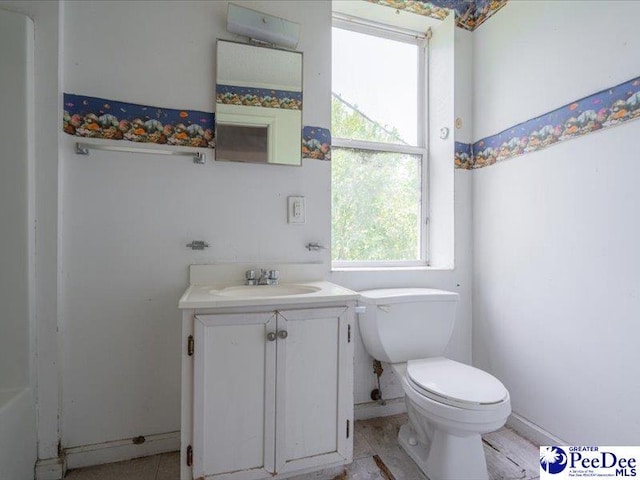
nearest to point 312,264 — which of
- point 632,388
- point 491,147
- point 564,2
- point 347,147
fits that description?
point 347,147

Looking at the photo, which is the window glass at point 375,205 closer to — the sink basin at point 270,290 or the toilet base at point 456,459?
the sink basin at point 270,290

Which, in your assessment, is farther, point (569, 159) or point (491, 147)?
point (491, 147)

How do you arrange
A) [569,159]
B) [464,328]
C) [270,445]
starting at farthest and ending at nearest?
1. [464,328]
2. [569,159]
3. [270,445]

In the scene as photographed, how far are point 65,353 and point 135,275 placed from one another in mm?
416

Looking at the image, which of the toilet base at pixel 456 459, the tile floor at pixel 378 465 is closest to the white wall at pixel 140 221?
the tile floor at pixel 378 465

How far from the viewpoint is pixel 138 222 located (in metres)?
1.34

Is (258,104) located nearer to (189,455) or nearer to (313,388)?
(313,388)

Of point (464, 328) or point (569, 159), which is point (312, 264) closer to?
point (464, 328)

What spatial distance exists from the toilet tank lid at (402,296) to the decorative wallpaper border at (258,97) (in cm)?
101

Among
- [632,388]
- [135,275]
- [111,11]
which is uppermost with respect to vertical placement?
[111,11]

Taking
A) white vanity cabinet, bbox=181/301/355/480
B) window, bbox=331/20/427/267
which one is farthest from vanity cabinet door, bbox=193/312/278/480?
window, bbox=331/20/427/267

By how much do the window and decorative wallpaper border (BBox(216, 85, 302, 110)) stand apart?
0.33 metres

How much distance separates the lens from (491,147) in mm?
1719

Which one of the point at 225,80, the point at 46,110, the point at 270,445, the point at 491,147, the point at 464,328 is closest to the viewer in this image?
the point at 270,445
